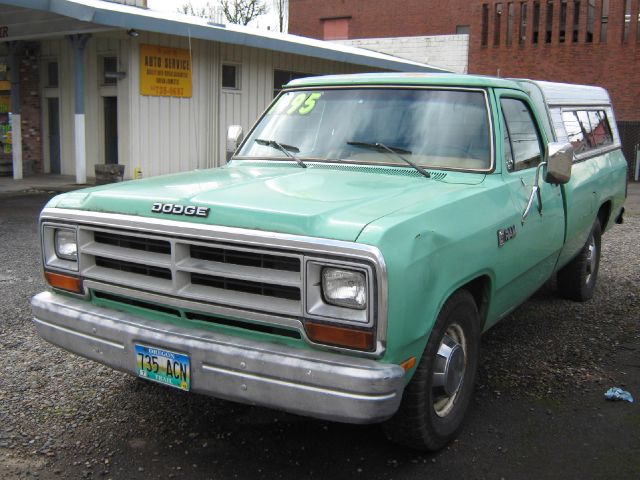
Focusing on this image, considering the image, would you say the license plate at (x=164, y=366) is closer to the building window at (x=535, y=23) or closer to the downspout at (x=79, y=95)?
the downspout at (x=79, y=95)

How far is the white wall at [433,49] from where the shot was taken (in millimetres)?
31922

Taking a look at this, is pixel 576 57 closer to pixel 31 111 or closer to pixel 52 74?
pixel 52 74

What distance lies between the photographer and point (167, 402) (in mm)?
4086

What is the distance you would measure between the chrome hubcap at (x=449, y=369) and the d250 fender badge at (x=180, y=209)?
1.30 meters

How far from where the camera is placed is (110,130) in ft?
55.3

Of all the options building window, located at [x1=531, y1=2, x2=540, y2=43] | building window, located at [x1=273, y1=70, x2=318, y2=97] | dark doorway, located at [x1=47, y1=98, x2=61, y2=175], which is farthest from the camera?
building window, located at [x1=531, y1=2, x2=540, y2=43]

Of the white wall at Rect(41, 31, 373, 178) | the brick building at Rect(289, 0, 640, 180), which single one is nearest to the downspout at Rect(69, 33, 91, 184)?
the white wall at Rect(41, 31, 373, 178)

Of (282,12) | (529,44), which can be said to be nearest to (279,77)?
(529,44)

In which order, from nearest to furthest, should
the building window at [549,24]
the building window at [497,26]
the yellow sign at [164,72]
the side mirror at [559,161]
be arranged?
the side mirror at [559,161]
the yellow sign at [164,72]
the building window at [549,24]
the building window at [497,26]

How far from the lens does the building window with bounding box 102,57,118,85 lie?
1623cm

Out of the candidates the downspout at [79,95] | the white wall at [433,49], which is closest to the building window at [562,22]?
the white wall at [433,49]

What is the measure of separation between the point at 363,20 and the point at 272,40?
21.0 m

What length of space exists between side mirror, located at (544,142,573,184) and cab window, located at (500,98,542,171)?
28 centimetres

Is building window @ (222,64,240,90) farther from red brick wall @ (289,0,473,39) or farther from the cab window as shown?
red brick wall @ (289,0,473,39)
